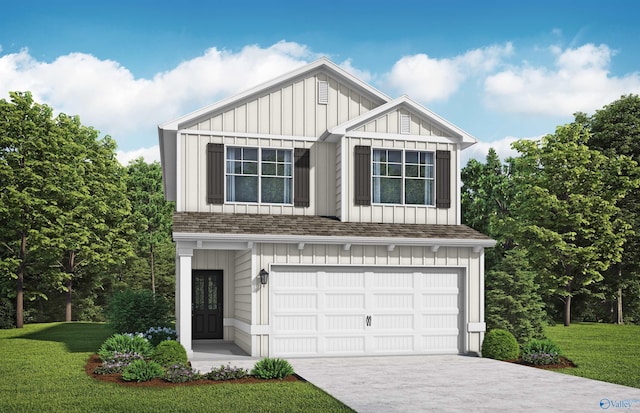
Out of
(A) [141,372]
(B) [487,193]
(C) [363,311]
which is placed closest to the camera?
(A) [141,372]

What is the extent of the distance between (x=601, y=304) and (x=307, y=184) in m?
25.2

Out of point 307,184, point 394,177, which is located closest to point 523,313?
point 394,177

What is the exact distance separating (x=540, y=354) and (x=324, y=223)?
20.4 ft

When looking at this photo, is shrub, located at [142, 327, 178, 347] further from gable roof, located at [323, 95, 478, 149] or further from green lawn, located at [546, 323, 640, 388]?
green lawn, located at [546, 323, 640, 388]

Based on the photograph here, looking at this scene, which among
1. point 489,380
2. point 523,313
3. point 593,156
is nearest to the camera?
point 489,380

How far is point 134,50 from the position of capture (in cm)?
2023

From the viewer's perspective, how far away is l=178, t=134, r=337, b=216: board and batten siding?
1830 centimetres

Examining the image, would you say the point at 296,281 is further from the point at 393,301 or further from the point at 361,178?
the point at 361,178

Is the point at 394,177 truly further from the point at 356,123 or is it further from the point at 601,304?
the point at 601,304

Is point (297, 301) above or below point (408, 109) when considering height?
below

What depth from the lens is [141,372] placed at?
12.5 m

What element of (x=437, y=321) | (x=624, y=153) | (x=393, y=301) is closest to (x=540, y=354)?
(x=437, y=321)

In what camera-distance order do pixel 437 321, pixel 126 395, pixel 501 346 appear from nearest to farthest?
pixel 126 395, pixel 501 346, pixel 437 321

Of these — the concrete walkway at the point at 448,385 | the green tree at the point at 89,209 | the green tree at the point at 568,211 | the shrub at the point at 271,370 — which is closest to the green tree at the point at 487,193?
the green tree at the point at 568,211
